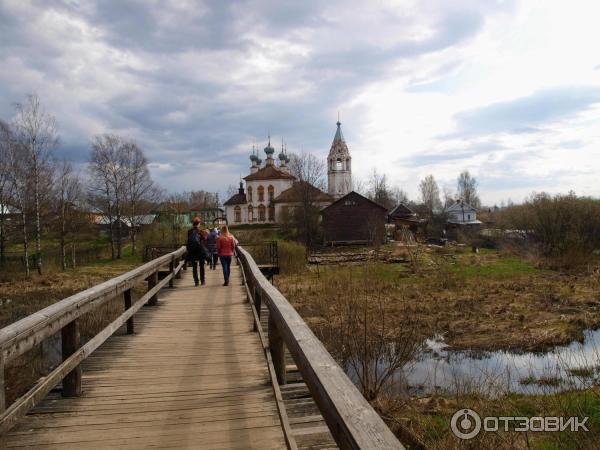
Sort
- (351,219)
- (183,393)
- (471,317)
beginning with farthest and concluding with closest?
1. (351,219)
2. (471,317)
3. (183,393)

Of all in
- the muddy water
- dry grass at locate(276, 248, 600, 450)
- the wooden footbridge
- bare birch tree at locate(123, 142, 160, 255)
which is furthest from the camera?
bare birch tree at locate(123, 142, 160, 255)

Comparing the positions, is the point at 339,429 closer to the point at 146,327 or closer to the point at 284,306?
the point at 284,306

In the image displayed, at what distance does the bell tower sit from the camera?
6512 centimetres

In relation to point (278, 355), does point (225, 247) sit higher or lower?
higher

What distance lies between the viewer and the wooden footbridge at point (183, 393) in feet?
7.05

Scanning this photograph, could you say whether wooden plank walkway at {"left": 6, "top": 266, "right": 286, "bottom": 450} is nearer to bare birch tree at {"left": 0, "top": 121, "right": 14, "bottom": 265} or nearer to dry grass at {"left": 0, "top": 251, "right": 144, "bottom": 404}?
dry grass at {"left": 0, "top": 251, "right": 144, "bottom": 404}

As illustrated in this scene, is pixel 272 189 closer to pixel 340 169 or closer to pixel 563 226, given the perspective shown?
pixel 340 169

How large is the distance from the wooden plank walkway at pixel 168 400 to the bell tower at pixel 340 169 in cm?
5958

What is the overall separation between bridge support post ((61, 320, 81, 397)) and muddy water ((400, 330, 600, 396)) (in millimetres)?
7421

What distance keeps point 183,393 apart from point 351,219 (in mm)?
43018

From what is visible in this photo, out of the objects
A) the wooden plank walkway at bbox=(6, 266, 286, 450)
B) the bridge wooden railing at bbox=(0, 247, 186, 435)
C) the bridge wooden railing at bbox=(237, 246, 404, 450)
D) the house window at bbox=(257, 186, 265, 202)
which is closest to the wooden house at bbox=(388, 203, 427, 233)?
the house window at bbox=(257, 186, 265, 202)

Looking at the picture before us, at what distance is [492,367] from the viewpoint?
1184 cm

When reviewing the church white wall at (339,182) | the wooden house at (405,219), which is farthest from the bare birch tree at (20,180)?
the church white wall at (339,182)

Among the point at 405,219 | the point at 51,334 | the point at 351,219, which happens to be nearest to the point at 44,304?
the point at 51,334
